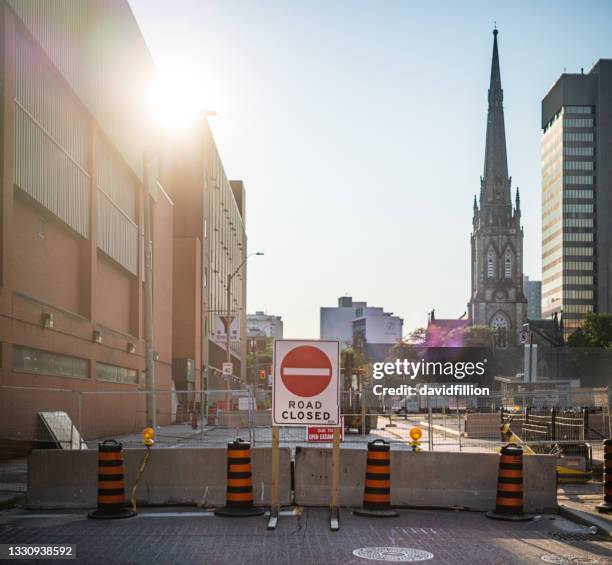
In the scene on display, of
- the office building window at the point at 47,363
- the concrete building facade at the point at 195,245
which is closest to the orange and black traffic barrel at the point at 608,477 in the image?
the office building window at the point at 47,363

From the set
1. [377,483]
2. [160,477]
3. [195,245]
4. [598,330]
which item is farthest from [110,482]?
[598,330]

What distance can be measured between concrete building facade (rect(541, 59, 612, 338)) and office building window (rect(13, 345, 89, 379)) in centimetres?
15478

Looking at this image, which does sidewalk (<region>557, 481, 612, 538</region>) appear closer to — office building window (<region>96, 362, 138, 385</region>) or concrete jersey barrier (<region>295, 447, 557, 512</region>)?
concrete jersey barrier (<region>295, 447, 557, 512</region>)

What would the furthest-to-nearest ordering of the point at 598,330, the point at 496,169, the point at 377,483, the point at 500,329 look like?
the point at 496,169 → the point at 500,329 → the point at 598,330 → the point at 377,483

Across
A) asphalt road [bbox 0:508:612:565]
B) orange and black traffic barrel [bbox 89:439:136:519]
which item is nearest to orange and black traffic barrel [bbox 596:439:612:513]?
asphalt road [bbox 0:508:612:565]

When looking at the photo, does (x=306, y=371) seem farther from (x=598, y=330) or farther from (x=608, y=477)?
(x=598, y=330)

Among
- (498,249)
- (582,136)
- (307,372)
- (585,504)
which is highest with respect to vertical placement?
(582,136)

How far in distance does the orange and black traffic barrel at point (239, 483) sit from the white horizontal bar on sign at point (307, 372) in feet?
5.38

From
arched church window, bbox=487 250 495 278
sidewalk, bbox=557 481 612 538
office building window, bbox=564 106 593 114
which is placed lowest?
sidewalk, bbox=557 481 612 538

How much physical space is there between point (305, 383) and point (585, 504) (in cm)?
581

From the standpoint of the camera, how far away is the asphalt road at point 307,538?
998cm

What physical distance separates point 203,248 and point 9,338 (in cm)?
4686

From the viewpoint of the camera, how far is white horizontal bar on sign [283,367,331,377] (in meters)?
11.7

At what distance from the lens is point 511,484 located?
1308 cm
